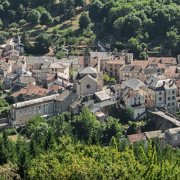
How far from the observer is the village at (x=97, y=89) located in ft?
213

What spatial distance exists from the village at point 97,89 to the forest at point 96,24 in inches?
360

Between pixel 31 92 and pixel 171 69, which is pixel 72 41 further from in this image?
pixel 31 92

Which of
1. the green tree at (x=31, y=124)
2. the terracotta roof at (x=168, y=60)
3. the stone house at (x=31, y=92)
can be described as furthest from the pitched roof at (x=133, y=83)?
the green tree at (x=31, y=124)

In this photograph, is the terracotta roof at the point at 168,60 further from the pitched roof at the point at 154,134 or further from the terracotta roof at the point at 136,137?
the terracotta roof at the point at 136,137

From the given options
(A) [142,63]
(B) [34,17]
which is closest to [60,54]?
(A) [142,63]

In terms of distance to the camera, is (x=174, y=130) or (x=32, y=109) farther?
(x=32, y=109)

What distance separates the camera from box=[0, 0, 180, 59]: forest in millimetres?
92125

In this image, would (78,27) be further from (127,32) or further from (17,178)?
(17,178)

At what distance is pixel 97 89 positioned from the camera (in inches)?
2699

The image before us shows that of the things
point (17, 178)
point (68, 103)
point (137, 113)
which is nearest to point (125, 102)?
point (137, 113)

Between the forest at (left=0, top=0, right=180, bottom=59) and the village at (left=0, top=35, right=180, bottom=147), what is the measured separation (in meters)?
9.14

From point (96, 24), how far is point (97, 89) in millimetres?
38734

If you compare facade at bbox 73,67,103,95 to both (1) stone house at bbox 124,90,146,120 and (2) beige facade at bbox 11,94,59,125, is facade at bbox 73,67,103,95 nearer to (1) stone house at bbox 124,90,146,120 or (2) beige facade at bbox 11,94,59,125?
(2) beige facade at bbox 11,94,59,125

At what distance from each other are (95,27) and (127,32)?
10346 millimetres
